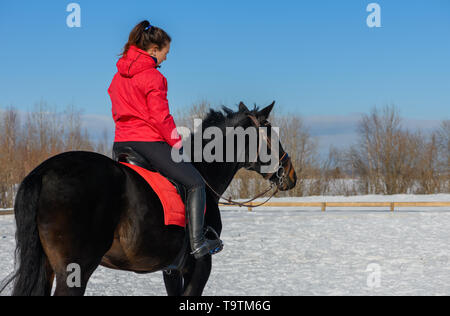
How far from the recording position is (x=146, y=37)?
158 inches

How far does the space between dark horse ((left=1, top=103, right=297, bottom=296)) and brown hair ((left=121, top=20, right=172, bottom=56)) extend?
1101 millimetres

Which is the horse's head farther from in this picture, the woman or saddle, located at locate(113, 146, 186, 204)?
saddle, located at locate(113, 146, 186, 204)

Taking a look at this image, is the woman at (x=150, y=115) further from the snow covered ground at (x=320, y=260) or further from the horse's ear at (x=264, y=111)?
the snow covered ground at (x=320, y=260)

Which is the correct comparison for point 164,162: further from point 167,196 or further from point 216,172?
point 216,172

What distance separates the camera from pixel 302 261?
9969mm

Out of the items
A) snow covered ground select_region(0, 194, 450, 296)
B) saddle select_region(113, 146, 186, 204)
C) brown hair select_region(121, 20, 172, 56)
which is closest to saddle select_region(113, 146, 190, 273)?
saddle select_region(113, 146, 186, 204)

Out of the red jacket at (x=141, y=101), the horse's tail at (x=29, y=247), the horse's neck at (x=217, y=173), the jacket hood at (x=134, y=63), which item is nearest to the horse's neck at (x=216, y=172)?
the horse's neck at (x=217, y=173)

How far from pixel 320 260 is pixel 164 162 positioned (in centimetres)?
693

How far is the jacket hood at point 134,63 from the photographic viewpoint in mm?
3934

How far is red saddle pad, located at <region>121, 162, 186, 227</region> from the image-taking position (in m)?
3.80

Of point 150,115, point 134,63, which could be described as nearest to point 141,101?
point 150,115

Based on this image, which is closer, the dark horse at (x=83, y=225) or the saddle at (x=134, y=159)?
the dark horse at (x=83, y=225)
